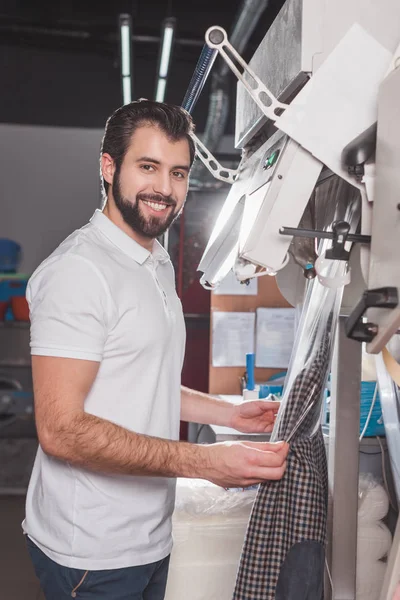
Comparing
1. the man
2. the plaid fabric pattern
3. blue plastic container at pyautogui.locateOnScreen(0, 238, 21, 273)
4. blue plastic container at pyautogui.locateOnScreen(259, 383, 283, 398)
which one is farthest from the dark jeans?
blue plastic container at pyautogui.locateOnScreen(0, 238, 21, 273)

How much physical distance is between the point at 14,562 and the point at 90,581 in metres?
2.21

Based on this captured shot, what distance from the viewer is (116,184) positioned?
4.58 feet

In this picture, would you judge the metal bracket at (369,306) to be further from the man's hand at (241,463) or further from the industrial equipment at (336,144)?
the man's hand at (241,463)

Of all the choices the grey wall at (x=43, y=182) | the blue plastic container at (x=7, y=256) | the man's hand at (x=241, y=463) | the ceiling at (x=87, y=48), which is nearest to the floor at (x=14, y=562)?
the man's hand at (x=241, y=463)

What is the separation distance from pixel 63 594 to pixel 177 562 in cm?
56

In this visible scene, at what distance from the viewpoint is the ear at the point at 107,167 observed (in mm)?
1419

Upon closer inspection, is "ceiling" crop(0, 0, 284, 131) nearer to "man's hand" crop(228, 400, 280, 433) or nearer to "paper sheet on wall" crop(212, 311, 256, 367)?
"paper sheet on wall" crop(212, 311, 256, 367)

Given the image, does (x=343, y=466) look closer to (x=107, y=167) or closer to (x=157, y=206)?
(x=157, y=206)

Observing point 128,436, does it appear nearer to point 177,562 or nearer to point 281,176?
point 281,176

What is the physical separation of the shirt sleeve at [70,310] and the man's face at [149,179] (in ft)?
0.64

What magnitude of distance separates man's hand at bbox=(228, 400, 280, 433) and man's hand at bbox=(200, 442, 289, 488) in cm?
44

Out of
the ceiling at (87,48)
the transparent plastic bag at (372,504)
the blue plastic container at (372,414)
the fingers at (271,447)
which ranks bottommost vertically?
the transparent plastic bag at (372,504)

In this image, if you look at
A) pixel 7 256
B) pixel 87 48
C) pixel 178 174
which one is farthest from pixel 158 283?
pixel 87 48

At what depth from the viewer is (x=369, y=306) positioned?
0.88 m
